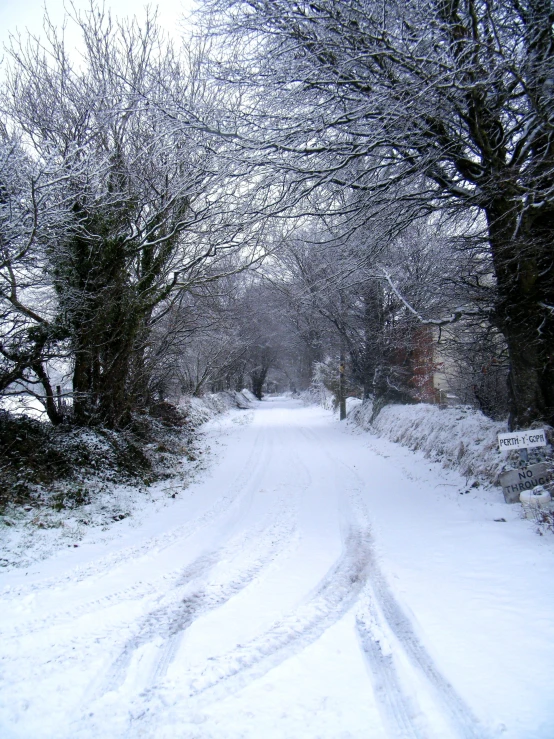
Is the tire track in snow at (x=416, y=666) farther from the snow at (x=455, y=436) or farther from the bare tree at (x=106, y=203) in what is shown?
the bare tree at (x=106, y=203)

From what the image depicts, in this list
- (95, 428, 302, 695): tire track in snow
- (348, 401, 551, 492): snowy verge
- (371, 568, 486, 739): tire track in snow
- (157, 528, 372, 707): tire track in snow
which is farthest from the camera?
(348, 401, 551, 492): snowy verge

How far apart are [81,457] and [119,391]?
82.8 inches

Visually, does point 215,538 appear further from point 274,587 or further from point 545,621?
point 545,621

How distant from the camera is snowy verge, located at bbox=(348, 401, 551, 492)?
6.98m

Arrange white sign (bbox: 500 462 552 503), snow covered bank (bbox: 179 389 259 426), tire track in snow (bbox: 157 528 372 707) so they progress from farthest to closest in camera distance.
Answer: snow covered bank (bbox: 179 389 259 426)
white sign (bbox: 500 462 552 503)
tire track in snow (bbox: 157 528 372 707)

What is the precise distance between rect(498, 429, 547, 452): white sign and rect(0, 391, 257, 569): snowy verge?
5.22 meters

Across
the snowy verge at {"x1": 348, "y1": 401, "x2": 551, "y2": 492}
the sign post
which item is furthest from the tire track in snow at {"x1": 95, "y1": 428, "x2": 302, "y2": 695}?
the snowy verge at {"x1": 348, "y1": 401, "x2": 551, "y2": 492}

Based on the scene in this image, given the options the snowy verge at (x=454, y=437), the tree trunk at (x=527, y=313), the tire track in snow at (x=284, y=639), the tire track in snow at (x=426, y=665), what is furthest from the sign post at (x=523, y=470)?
the tire track in snow at (x=426, y=665)

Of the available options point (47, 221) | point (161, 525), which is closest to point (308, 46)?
point (47, 221)

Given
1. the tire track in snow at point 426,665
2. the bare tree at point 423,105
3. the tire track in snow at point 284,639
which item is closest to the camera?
the tire track in snow at point 426,665

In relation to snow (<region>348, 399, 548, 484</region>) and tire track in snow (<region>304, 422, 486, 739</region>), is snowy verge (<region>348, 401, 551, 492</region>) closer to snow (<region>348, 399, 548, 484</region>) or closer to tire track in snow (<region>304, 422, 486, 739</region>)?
snow (<region>348, 399, 548, 484</region>)

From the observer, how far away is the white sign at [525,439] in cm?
528

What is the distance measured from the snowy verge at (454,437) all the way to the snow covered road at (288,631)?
1238 mm

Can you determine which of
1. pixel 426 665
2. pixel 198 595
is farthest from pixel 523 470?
pixel 198 595
